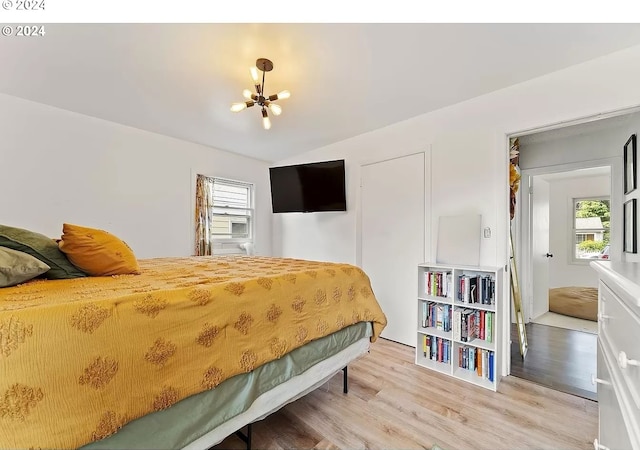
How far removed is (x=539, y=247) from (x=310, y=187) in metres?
3.63

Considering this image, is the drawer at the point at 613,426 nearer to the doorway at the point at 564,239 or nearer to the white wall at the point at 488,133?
the doorway at the point at 564,239

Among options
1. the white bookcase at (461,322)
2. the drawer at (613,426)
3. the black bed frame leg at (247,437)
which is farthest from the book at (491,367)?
the black bed frame leg at (247,437)

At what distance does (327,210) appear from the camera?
376 centimetres

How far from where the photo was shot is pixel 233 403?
3.97 feet

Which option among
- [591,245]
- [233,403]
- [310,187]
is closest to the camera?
[233,403]

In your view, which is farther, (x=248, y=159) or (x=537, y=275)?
(x=248, y=159)

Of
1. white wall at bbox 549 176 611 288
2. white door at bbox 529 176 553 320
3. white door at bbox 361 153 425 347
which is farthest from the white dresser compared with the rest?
white wall at bbox 549 176 611 288

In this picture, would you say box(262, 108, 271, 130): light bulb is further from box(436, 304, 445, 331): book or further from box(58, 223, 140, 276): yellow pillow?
box(436, 304, 445, 331): book

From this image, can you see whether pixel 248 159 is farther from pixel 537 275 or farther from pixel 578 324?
pixel 578 324

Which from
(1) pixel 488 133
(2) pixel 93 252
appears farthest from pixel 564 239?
(2) pixel 93 252

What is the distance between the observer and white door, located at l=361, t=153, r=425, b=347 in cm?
304

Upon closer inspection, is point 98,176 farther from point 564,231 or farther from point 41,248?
point 564,231

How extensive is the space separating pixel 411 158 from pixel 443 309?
5.43ft
